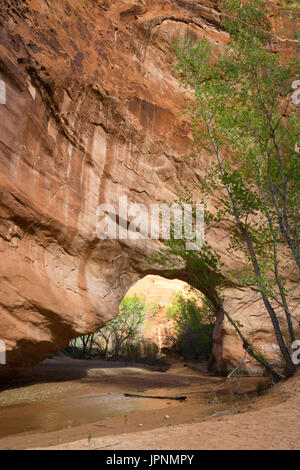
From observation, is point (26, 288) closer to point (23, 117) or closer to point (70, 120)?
point (23, 117)

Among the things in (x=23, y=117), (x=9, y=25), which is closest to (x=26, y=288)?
(x=23, y=117)

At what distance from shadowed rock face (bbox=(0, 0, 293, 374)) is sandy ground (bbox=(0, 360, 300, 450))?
1.80 m

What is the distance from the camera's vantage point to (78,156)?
39.1 feet

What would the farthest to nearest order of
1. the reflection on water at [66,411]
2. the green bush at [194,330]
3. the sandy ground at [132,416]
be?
the green bush at [194,330]
the reflection on water at [66,411]
the sandy ground at [132,416]

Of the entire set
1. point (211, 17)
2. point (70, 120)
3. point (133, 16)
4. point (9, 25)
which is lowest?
point (70, 120)

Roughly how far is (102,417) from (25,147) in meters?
8.03

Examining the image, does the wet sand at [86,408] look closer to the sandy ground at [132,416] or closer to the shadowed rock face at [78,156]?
the sandy ground at [132,416]

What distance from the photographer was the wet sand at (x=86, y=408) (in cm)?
598

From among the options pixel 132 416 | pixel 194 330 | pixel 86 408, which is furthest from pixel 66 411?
pixel 194 330

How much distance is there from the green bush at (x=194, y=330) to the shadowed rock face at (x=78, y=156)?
12.2 m

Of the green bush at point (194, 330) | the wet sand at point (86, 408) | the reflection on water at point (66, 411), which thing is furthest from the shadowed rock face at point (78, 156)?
the green bush at point (194, 330)

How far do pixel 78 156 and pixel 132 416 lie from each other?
8.73 metres

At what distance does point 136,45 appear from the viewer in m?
15.3
